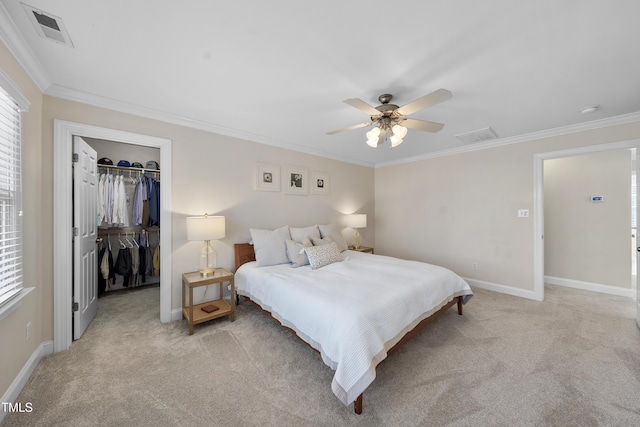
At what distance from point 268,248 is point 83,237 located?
1.86 meters

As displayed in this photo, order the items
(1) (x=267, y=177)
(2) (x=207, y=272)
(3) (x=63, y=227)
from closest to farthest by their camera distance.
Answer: (3) (x=63, y=227)
(2) (x=207, y=272)
(1) (x=267, y=177)

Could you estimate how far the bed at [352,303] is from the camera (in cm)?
157

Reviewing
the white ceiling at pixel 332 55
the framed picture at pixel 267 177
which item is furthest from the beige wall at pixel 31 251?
the framed picture at pixel 267 177

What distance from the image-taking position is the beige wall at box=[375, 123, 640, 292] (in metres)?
3.49

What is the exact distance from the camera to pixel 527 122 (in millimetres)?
2988

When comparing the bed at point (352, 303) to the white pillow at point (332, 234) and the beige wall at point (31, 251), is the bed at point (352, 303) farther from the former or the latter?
the beige wall at point (31, 251)

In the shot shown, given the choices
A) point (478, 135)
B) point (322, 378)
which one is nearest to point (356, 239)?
point (478, 135)

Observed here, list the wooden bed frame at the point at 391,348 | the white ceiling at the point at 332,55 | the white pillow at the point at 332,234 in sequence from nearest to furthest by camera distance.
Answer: the white ceiling at the point at 332,55 < the wooden bed frame at the point at 391,348 < the white pillow at the point at 332,234

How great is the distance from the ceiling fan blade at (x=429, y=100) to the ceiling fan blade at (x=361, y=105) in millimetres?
208

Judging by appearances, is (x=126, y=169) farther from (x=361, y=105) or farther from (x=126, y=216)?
(x=361, y=105)

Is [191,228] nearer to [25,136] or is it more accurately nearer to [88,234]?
[88,234]

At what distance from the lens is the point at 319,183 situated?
4336 mm

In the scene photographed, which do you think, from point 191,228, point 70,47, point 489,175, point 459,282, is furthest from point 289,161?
point 489,175

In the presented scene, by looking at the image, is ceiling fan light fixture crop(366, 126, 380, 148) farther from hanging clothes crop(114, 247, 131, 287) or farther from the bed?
hanging clothes crop(114, 247, 131, 287)
